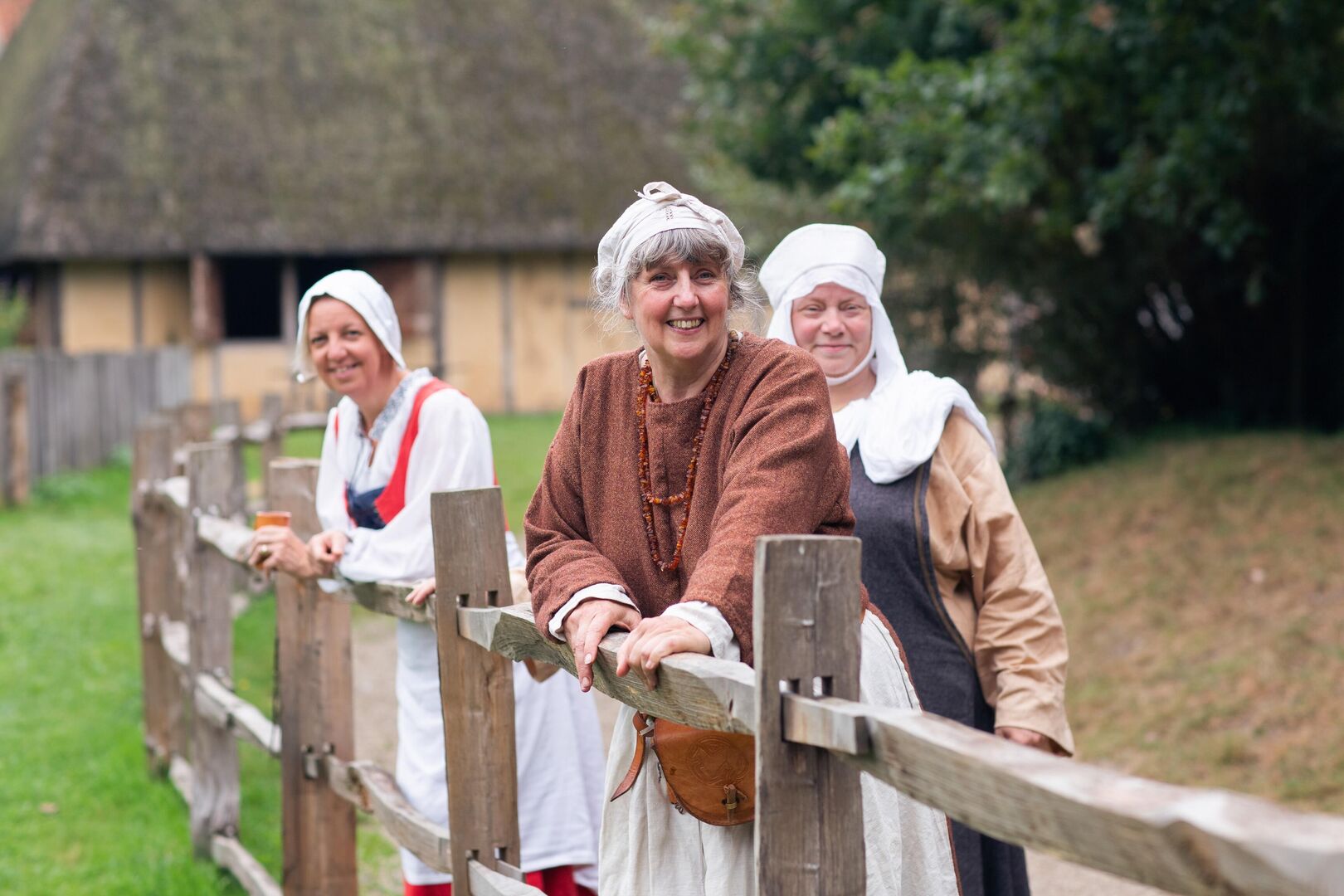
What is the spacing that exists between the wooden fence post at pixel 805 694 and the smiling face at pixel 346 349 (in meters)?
1.93

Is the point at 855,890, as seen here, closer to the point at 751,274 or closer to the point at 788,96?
the point at 751,274

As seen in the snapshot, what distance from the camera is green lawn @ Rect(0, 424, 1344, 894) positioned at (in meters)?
5.32

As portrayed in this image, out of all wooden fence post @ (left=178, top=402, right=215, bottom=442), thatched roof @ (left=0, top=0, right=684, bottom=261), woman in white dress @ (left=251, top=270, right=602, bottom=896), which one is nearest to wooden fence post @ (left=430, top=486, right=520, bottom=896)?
woman in white dress @ (left=251, top=270, right=602, bottom=896)

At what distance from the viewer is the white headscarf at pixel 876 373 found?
9.93ft

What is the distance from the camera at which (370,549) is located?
3.32 metres

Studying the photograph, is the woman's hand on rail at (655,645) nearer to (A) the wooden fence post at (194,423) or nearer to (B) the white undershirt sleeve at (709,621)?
(B) the white undershirt sleeve at (709,621)

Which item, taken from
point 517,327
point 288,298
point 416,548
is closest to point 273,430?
point 416,548

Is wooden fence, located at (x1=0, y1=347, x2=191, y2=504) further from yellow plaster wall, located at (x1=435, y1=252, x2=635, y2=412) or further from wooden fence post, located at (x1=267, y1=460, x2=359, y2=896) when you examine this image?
wooden fence post, located at (x1=267, y1=460, x2=359, y2=896)

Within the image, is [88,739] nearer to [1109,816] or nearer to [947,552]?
[947,552]

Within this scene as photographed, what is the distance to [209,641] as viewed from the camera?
16.5ft

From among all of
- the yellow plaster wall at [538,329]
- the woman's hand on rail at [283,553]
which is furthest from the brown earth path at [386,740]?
the yellow plaster wall at [538,329]

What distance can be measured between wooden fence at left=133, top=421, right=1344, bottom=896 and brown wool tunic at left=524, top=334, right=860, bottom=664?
0.47 feet

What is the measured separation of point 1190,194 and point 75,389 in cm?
1007

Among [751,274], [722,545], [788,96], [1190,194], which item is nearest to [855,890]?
[722,545]
